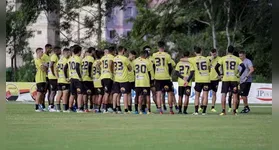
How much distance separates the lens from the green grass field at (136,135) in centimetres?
1205

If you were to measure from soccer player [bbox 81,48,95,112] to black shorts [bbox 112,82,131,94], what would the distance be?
1195 mm

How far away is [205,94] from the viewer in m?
24.1

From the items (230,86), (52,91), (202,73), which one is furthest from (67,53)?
(230,86)

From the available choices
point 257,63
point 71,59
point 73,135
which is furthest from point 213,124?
point 257,63

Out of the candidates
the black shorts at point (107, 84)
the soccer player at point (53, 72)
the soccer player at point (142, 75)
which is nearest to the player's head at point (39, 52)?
the soccer player at point (53, 72)

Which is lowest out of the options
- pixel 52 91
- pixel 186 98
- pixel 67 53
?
pixel 186 98

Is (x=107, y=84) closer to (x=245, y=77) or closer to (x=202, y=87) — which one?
(x=202, y=87)

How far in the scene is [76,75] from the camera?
25.1 metres

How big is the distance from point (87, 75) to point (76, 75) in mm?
527

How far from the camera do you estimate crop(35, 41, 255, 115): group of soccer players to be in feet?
78.7

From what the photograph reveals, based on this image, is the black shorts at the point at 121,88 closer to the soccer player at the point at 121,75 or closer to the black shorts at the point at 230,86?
the soccer player at the point at 121,75

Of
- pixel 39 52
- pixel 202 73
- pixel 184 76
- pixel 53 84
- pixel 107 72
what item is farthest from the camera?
pixel 53 84

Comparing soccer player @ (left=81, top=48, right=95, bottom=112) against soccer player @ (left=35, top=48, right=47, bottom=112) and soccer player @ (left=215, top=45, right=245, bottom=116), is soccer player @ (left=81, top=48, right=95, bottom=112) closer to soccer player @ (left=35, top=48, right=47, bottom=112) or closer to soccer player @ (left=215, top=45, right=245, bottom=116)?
soccer player @ (left=35, top=48, right=47, bottom=112)

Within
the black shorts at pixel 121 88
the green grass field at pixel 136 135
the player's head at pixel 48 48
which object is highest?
the player's head at pixel 48 48
